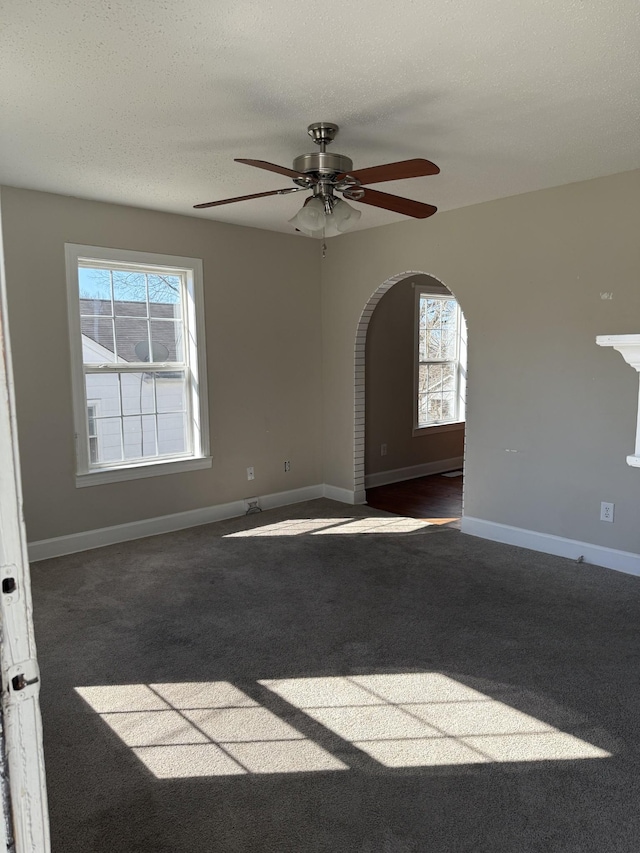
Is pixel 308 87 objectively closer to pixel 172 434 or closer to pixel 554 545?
pixel 172 434

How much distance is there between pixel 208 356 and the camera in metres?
4.85

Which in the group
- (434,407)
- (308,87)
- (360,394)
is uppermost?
(308,87)

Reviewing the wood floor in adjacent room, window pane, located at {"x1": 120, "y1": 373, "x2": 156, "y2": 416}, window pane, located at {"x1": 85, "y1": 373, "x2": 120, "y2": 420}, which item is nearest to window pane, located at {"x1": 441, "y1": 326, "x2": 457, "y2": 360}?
the wood floor in adjacent room

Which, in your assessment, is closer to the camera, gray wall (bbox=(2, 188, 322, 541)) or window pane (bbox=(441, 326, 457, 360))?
gray wall (bbox=(2, 188, 322, 541))

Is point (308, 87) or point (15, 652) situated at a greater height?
point (308, 87)

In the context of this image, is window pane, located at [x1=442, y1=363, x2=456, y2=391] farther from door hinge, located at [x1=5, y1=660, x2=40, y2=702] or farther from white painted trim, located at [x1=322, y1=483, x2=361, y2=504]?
door hinge, located at [x1=5, y1=660, x2=40, y2=702]

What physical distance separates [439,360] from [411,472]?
1.35 meters

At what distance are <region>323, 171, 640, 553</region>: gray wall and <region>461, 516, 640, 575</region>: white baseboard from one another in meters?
0.05

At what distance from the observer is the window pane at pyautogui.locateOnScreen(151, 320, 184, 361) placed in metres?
4.64

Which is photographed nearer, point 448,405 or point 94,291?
point 94,291

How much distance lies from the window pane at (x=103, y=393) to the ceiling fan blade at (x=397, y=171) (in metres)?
2.53

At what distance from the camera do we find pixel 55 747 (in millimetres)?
2174

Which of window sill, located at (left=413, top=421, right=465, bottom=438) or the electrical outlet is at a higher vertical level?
window sill, located at (left=413, top=421, right=465, bottom=438)

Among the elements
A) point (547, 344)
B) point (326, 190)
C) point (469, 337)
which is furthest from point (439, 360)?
point (326, 190)
